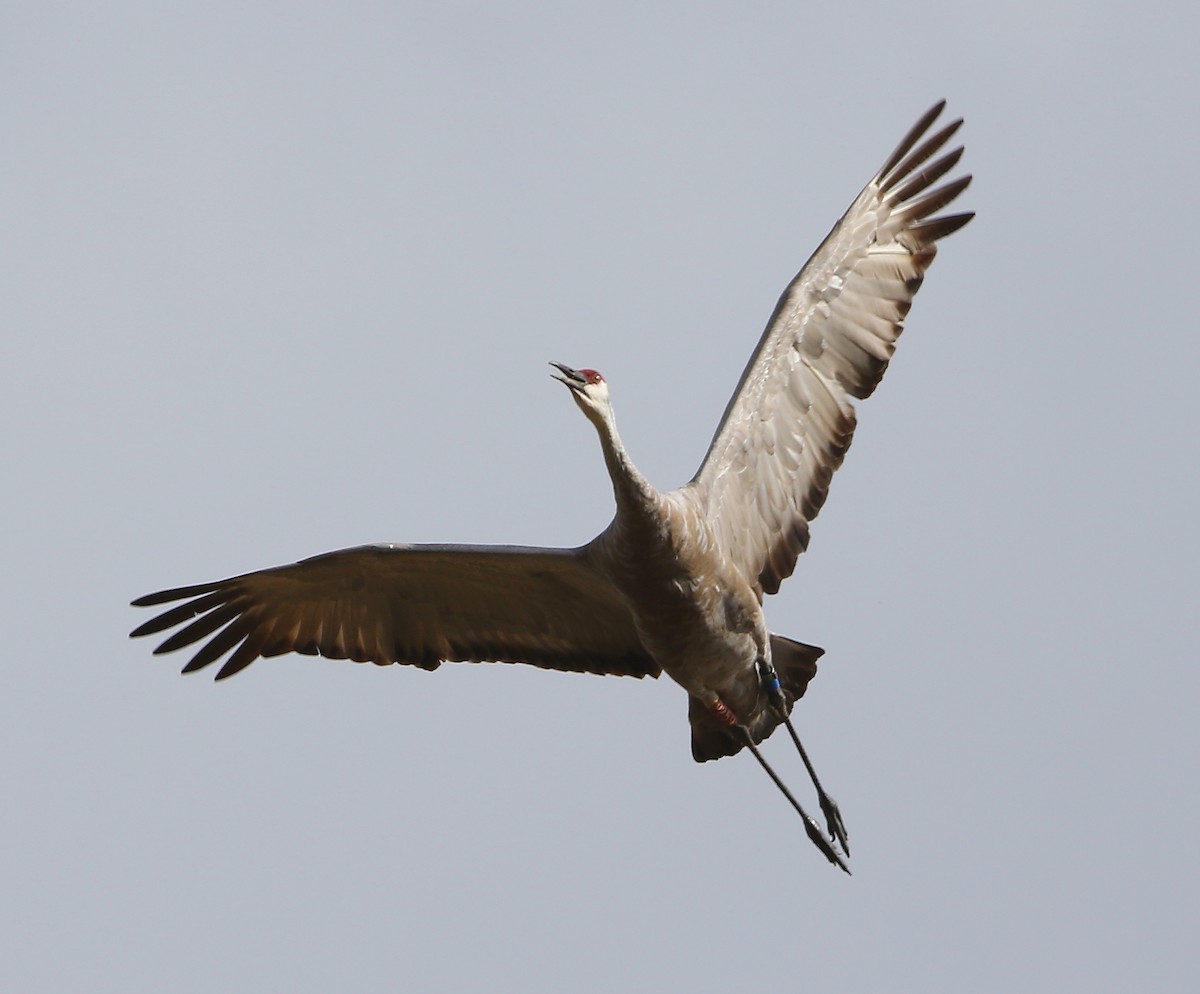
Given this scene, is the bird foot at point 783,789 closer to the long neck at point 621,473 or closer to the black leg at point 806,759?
the black leg at point 806,759

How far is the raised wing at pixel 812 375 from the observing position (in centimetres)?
1115

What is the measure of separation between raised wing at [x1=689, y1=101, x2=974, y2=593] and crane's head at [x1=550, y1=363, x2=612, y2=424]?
1170 millimetres

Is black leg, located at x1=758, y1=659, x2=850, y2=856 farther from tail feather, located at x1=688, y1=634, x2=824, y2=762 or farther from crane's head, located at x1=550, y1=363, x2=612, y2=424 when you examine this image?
crane's head, located at x1=550, y1=363, x2=612, y2=424

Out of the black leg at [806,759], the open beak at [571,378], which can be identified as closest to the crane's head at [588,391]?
the open beak at [571,378]

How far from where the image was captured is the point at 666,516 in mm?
10070

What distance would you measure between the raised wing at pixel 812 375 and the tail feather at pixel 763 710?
1.51ft

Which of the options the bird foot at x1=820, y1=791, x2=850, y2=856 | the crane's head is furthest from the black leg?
the crane's head

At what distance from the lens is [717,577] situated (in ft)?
34.7

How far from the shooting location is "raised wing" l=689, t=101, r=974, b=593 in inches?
439

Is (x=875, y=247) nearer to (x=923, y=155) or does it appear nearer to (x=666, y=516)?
(x=923, y=155)

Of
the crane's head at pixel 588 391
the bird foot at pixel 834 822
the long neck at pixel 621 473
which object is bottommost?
the bird foot at pixel 834 822

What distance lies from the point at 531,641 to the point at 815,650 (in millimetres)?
1856

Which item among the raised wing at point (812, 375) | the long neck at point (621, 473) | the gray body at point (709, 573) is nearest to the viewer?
the long neck at point (621, 473)

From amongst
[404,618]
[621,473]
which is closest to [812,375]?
[621,473]
